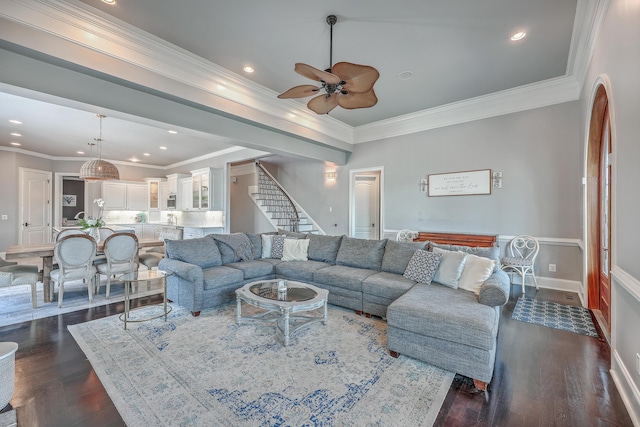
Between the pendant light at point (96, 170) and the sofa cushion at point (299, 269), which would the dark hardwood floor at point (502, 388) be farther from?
the pendant light at point (96, 170)

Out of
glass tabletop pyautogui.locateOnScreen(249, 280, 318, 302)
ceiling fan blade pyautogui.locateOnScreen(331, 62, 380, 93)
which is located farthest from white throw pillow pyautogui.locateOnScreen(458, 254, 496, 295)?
ceiling fan blade pyautogui.locateOnScreen(331, 62, 380, 93)

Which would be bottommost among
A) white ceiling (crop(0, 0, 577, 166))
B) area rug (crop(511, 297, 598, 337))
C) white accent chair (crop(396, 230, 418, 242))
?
area rug (crop(511, 297, 598, 337))

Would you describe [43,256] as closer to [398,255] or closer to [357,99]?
[357,99]

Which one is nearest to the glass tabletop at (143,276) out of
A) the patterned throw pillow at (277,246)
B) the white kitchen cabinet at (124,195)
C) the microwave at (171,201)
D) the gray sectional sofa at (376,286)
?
the gray sectional sofa at (376,286)

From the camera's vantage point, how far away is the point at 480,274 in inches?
113

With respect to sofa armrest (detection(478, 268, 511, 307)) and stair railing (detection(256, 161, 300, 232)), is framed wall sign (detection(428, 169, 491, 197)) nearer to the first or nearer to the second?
sofa armrest (detection(478, 268, 511, 307))

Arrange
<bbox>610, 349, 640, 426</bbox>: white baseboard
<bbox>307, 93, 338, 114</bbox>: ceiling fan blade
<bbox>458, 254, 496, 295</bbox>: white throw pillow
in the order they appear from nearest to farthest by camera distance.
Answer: <bbox>610, 349, 640, 426</bbox>: white baseboard → <bbox>458, 254, 496, 295</bbox>: white throw pillow → <bbox>307, 93, 338, 114</bbox>: ceiling fan blade

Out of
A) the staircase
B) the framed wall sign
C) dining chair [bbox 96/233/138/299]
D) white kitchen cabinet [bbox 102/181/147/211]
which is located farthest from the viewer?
white kitchen cabinet [bbox 102/181/147/211]

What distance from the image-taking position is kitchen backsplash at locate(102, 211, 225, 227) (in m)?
8.00

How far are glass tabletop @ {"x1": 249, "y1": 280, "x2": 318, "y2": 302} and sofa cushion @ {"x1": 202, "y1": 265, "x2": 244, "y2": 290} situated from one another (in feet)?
2.02

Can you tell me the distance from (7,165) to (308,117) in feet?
26.3

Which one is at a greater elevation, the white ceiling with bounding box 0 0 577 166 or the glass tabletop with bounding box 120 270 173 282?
the white ceiling with bounding box 0 0 577 166

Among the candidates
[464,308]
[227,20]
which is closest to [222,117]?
[227,20]

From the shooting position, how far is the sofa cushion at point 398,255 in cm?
362
